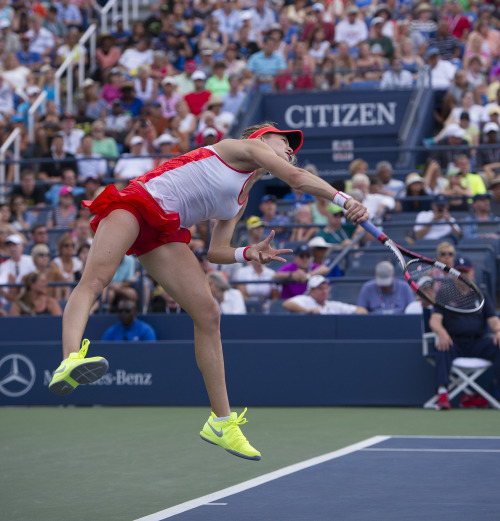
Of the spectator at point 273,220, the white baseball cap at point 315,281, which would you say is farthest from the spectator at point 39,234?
the white baseball cap at point 315,281

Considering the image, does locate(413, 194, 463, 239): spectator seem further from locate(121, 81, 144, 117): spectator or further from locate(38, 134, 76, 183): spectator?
locate(121, 81, 144, 117): spectator

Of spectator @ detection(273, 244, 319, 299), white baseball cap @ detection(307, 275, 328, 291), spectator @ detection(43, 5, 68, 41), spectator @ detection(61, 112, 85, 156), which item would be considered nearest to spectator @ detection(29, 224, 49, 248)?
spectator @ detection(273, 244, 319, 299)

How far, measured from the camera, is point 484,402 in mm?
10516

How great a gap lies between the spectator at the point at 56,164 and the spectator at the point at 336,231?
455 cm

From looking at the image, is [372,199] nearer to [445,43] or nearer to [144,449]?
[445,43]

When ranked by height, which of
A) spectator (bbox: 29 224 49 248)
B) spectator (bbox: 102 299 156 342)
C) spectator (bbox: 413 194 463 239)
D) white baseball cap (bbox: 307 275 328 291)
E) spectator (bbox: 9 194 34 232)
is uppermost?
spectator (bbox: 413 194 463 239)

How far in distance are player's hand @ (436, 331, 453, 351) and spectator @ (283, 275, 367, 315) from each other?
4.51 feet

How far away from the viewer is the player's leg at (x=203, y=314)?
5.36 metres

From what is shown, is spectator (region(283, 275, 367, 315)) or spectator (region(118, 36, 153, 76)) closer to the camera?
spectator (region(283, 275, 367, 315))

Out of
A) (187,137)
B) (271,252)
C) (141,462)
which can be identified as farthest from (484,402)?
(187,137)

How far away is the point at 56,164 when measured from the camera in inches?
631

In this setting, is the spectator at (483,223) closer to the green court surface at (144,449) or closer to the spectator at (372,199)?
the spectator at (372,199)

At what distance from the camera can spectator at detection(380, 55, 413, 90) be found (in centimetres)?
1623

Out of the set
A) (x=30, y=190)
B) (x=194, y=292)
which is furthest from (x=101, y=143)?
(x=194, y=292)
